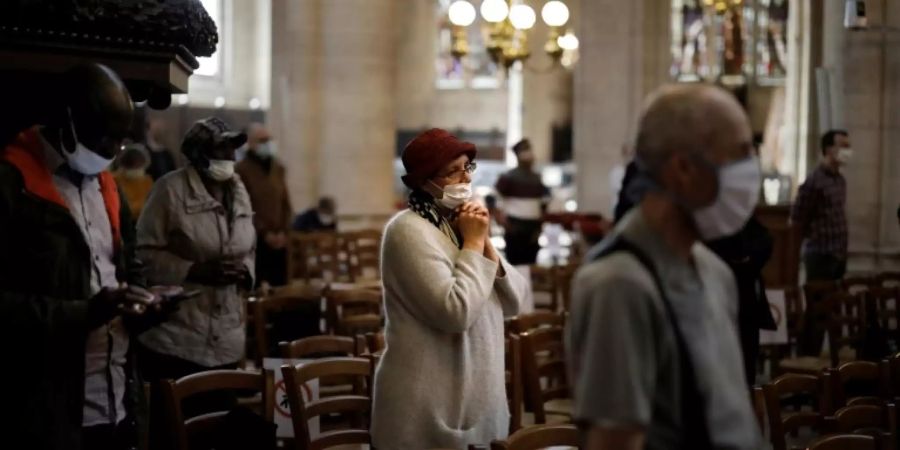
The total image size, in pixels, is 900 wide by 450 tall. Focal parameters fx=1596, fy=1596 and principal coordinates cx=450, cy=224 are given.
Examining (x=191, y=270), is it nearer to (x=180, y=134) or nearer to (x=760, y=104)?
(x=180, y=134)

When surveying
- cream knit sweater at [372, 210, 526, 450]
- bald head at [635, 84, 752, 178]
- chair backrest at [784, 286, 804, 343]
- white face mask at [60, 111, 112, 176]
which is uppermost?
bald head at [635, 84, 752, 178]

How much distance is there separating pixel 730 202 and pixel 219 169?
3972mm

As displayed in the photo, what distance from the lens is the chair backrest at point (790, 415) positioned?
525 cm

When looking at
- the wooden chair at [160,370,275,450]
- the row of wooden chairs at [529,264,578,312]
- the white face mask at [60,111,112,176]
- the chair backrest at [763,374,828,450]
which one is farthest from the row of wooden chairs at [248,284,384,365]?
the white face mask at [60,111,112,176]

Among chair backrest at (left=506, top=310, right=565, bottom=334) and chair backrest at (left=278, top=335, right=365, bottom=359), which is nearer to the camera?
chair backrest at (left=278, top=335, right=365, bottom=359)

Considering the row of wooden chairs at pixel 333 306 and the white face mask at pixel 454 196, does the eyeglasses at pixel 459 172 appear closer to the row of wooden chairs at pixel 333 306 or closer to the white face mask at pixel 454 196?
the white face mask at pixel 454 196

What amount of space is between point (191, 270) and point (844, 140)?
6.35 metres

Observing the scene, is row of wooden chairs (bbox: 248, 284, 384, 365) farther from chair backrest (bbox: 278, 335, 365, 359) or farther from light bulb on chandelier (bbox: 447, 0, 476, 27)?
light bulb on chandelier (bbox: 447, 0, 476, 27)

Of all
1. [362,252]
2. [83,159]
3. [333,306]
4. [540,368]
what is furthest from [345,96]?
[83,159]

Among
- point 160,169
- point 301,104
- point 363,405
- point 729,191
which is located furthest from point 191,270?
point 301,104

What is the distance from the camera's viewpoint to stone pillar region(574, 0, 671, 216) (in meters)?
20.6

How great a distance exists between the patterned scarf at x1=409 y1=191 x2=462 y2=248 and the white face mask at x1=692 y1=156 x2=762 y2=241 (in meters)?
1.93

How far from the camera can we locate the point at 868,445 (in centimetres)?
449

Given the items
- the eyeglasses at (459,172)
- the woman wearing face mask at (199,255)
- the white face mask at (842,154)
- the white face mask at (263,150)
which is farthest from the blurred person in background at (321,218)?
the eyeglasses at (459,172)
